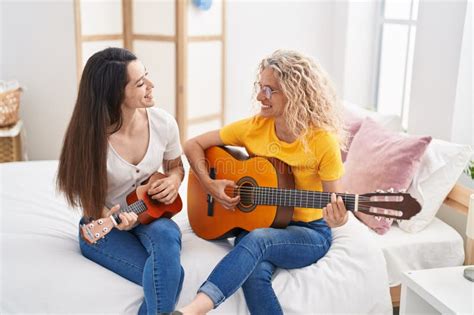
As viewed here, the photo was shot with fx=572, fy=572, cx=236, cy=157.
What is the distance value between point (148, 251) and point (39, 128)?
2153mm

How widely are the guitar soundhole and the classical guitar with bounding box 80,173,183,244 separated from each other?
201 millimetres

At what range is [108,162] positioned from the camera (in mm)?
1716

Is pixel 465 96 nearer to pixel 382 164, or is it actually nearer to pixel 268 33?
pixel 382 164

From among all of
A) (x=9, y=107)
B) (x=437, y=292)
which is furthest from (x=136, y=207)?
(x=9, y=107)

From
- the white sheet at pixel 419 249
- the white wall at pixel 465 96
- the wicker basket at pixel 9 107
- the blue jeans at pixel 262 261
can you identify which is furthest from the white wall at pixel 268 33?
the blue jeans at pixel 262 261

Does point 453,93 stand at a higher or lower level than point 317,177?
higher

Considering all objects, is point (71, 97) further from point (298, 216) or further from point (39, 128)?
point (298, 216)

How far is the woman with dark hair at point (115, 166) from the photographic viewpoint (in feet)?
5.43

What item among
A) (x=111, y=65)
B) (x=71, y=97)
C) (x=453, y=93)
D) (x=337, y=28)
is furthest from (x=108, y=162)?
(x=337, y=28)

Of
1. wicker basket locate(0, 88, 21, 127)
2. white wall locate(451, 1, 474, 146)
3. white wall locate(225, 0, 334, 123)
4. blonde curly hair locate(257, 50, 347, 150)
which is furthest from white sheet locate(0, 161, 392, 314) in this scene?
white wall locate(225, 0, 334, 123)

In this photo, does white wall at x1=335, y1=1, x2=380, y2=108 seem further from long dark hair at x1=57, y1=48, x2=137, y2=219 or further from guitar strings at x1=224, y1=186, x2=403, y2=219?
long dark hair at x1=57, y1=48, x2=137, y2=219

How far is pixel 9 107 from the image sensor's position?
10.1 ft

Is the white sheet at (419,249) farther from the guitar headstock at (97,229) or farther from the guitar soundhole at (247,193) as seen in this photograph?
the guitar headstock at (97,229)

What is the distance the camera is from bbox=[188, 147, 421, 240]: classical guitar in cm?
167
